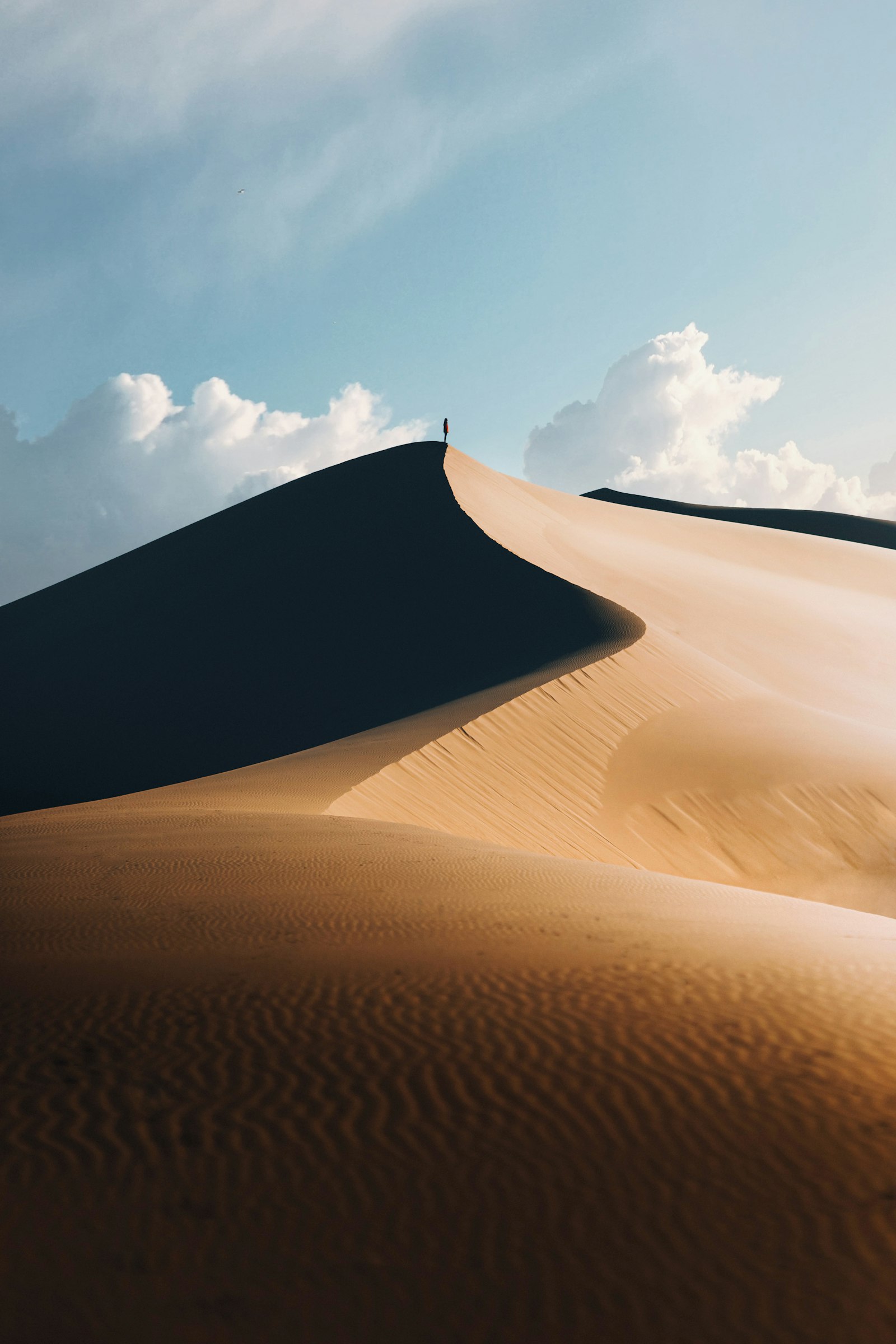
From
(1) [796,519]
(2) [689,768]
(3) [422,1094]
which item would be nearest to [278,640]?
(2) [689,768]

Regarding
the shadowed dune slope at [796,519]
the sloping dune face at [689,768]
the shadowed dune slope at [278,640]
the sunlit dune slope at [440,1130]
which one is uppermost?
the shadowed dune slope at [796,519]

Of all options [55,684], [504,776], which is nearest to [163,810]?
[504,776]

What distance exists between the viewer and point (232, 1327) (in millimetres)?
2014

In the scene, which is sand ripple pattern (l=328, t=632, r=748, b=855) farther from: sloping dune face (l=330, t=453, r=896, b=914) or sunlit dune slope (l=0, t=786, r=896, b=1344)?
Result: sunlit dune slope (l=0, t=786, r=896, b=1344)

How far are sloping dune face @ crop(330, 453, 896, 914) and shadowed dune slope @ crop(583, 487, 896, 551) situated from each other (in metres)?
54.6

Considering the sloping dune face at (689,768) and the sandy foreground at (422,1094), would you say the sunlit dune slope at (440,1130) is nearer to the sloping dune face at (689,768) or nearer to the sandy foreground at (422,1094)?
the sandy foreground at (422,1094)

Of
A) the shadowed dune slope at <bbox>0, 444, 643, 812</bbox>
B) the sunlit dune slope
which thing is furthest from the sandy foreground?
the shadowed dune slope at <bbox>0, 444, 643, 812</bbox>

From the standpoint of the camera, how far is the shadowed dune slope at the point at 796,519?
239 ft

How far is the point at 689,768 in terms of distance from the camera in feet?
39.2

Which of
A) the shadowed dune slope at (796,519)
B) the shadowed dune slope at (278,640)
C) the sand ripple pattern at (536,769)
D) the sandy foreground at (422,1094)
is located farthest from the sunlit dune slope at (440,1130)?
the shadowed dune slope at (796,519)

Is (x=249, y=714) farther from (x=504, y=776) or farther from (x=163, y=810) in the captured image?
(x=163, y=810)

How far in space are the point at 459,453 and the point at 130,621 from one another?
1145cm

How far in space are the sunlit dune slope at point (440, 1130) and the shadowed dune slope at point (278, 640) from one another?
966 cm

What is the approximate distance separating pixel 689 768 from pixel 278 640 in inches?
390
